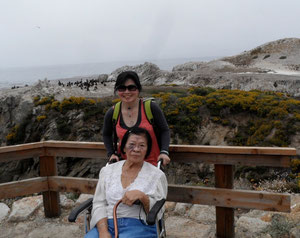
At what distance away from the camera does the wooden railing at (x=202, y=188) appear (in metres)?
3.34

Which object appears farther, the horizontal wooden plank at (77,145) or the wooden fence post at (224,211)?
the horizontal wooden plank at (77,145)

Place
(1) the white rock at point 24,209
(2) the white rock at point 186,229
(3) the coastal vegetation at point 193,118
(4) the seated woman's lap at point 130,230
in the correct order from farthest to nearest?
(3) the coastal vegetation at point 193,118, (1) the white rock at point 24,209, (2) the white rock at point 186,229, (4) the seated woman's lap at point 130,230

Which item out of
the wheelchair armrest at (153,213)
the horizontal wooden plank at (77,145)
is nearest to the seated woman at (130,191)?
the wheelchair armrest at (153,213)

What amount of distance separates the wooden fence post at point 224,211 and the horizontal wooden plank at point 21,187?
2.31 metres

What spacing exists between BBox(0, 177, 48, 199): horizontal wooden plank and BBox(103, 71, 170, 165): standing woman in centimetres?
160

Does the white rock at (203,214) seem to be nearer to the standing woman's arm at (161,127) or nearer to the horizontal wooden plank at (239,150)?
the horizontal wooden plank at (239,150)

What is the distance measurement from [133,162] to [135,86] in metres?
0.71

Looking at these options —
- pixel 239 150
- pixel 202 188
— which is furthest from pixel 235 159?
pixel 202 188

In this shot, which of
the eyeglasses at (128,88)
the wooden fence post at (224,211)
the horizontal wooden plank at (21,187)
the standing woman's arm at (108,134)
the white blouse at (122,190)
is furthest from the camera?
the horizontal wooden plank at (21,187)

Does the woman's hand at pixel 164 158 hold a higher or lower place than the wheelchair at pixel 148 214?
higher

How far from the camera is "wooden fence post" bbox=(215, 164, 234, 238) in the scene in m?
3.61

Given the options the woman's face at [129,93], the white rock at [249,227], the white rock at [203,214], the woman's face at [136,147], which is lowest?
the white rock at [203,214]

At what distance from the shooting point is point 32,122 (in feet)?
44.3

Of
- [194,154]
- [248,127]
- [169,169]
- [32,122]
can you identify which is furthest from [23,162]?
[194,154]
